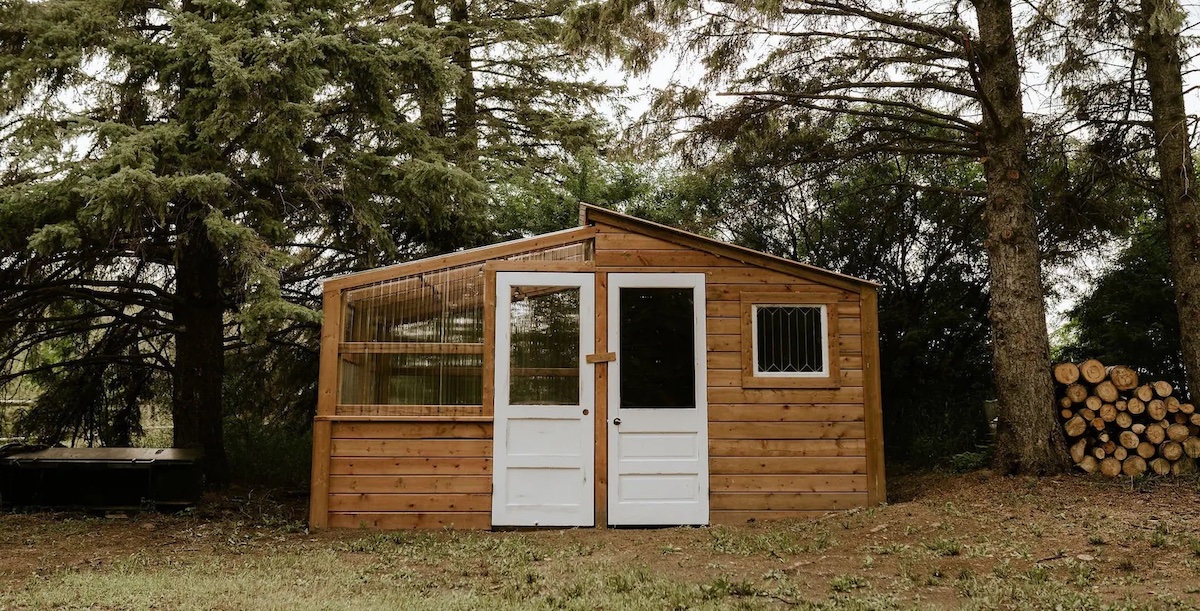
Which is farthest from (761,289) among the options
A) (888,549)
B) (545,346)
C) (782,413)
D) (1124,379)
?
(1124,379)

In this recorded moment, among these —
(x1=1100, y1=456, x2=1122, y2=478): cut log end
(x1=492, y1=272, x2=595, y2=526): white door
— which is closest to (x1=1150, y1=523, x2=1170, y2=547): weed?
(x1=1100, y1=456, x2=1122, y2=478): cut log end

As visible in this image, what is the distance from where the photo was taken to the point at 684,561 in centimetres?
539

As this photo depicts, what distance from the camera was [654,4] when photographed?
744 centimetres

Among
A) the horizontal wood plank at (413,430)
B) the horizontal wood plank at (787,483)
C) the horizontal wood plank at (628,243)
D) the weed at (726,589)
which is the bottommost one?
the weed at (726,589)

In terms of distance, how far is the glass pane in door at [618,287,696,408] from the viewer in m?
6.97

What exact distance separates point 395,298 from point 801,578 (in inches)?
147

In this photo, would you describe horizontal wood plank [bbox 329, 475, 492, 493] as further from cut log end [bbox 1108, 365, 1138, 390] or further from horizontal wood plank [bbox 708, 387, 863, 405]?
cut log end [bbox 1108, 365, 1138, 390]

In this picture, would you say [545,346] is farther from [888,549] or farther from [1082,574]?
[1082,574]

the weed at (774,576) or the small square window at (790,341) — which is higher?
the small square window at (790,341)

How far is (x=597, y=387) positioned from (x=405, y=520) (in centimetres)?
176

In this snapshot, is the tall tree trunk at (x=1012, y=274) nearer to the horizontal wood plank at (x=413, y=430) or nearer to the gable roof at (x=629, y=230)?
the gable roof at (x=629, y=230)

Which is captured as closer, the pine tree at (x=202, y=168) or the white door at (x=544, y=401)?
the pine tree at (x=202, y=168)

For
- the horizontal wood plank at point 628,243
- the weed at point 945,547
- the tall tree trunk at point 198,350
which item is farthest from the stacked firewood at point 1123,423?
the tall tree trunk at point 198,350

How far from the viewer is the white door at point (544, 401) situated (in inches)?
267
